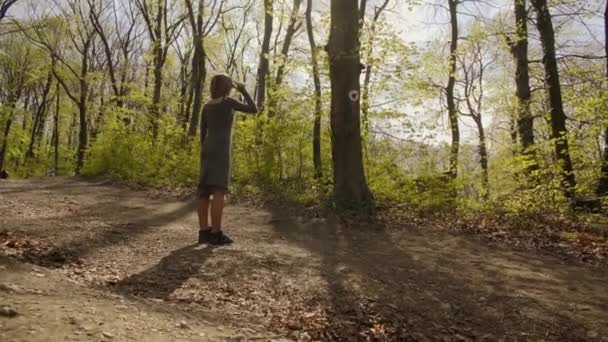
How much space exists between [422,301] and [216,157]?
2.67 m

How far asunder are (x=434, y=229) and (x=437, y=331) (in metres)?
3.74

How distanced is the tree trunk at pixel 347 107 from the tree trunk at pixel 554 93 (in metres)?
3.77

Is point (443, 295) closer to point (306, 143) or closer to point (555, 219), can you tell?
point (555, 219)

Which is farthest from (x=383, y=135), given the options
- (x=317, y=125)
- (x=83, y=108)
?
(x=83, y=108)

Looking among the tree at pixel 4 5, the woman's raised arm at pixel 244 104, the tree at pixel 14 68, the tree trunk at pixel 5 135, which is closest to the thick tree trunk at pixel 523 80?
the woman's raised arm at pixel 244 104

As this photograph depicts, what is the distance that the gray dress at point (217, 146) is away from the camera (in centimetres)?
477

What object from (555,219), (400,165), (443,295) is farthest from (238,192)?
(443,295)

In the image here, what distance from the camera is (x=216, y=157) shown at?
4805mm

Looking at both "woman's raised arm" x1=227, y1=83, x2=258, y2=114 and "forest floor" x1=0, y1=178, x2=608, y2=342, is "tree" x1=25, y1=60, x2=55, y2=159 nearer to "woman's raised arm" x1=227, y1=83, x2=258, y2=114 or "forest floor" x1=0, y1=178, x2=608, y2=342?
"forest floor" x1=0, y1=178, x2=608, y2=342

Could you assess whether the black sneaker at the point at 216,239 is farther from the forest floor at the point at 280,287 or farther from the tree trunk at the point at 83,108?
the tree trunk at the point at 83,108

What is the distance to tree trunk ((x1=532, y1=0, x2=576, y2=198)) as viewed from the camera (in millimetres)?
7861

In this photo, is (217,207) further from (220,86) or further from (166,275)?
(220,86)

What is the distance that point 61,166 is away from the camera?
28.6m

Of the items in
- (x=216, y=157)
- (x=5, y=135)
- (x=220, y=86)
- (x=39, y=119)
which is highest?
(x=39, y=119)
